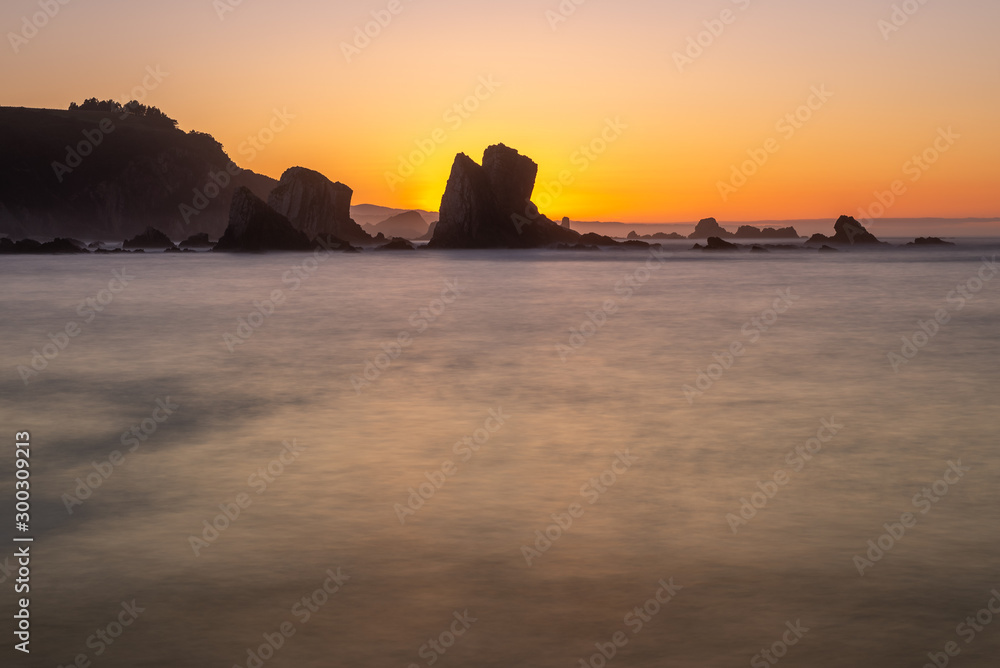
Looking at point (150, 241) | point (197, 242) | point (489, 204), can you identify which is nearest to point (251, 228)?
point (197, 242)

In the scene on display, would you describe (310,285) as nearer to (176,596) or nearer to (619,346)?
(619,346)

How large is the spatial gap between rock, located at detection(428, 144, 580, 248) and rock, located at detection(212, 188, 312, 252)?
37195mm

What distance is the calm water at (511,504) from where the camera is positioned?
6.31 m

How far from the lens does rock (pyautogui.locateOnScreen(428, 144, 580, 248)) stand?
522 feet

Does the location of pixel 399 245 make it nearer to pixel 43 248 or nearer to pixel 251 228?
pixel 251 228

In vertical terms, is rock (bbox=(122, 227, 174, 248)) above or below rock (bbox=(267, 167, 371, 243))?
below

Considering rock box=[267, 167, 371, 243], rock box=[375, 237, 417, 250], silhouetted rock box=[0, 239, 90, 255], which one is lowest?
silhouetted rock box=[0, 239, 90, 255]

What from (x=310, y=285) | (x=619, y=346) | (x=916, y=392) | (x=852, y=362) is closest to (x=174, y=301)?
(x=310, y=285)

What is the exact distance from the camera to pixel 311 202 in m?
182

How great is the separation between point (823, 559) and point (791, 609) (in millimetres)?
1225

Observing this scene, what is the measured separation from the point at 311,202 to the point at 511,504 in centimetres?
17855

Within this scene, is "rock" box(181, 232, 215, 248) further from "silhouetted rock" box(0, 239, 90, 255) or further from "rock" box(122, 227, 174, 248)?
"silhouetted rock" box(0, 239, 90, 255)

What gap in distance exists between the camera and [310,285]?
5541 cm

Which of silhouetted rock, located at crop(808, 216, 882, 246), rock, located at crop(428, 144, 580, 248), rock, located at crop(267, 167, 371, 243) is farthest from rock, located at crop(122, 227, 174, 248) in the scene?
silhouetted rock, located at crop(808, 216, 882, 246)
